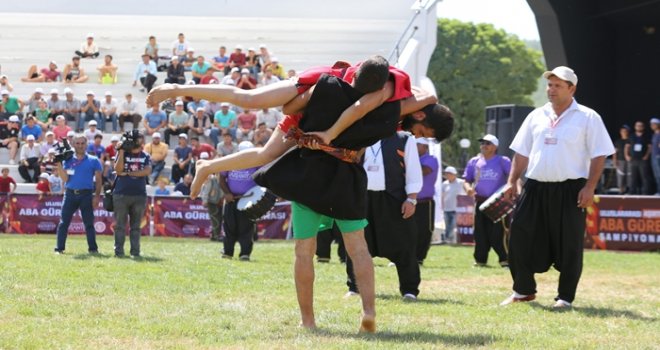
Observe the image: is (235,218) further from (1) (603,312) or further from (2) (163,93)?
(2) (163,93)

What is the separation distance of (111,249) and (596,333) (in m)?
11.7

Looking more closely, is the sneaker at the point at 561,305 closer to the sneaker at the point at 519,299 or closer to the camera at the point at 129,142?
the sneaker at the point at 519,299

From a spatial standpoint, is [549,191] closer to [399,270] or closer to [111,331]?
[399,270]

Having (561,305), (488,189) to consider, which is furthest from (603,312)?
(488,189)

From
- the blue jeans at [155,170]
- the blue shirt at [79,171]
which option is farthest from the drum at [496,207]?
the blue jeans at [155,170]

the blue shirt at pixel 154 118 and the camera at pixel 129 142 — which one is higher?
the blue shirt at pixel 154 118

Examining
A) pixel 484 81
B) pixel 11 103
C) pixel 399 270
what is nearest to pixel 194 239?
pixel 11 103

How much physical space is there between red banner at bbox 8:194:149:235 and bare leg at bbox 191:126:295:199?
16951 mm

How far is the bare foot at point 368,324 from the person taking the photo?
7.90 m

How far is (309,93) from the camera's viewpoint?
7805 mm

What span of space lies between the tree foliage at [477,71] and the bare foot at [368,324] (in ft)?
220

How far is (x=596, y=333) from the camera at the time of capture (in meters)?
8.29

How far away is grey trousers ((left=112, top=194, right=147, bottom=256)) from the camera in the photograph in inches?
661

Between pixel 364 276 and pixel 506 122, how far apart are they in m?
16.9
